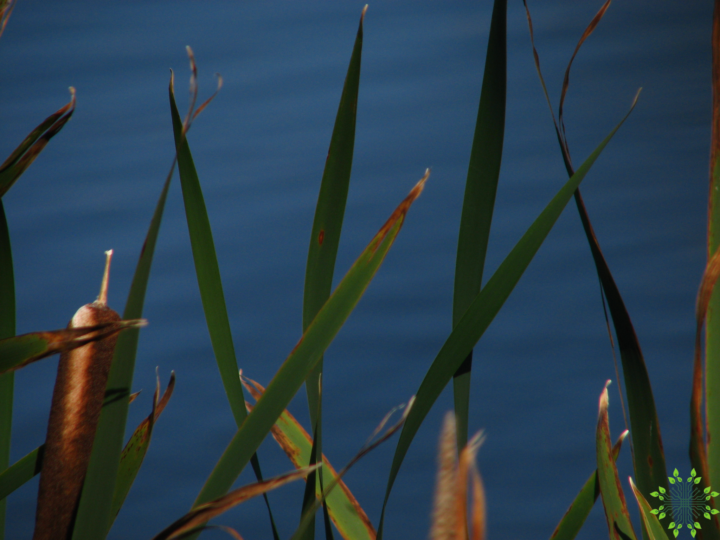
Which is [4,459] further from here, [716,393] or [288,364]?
[716,393]

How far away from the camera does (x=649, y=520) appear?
0.82ft

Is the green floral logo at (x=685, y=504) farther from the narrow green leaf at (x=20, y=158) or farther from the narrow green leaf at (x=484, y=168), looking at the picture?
the narrow green leaf at (x=20, y=158)

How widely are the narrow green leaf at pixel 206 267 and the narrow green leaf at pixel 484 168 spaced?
0.33 feet

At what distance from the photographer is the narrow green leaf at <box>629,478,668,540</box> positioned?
241mm

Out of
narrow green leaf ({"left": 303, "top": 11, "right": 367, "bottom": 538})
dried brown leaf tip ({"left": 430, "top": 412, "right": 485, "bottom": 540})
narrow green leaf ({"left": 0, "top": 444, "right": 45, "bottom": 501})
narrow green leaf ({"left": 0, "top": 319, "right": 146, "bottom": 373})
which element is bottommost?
narrow green leaf ({"left": 0, "top": 444, "right": 45, "bottom": 501})

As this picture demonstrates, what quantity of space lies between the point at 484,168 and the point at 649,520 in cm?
17

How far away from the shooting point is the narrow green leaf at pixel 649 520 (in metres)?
0.24

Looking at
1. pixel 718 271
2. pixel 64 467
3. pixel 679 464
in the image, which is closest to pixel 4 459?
pixel 64 467

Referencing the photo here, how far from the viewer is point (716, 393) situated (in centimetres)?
23

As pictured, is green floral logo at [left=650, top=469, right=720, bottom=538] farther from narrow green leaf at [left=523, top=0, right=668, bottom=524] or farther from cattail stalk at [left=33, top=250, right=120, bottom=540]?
cattail stalk at [left=33, top=250, right=120, bottom=540]

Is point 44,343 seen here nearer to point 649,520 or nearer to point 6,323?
point 6,323

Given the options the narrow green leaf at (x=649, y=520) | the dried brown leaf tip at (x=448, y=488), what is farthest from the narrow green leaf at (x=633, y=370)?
the dried brown leaf tip at (x=448, y=488)

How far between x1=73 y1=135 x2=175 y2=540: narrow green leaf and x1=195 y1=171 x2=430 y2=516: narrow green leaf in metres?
0.03

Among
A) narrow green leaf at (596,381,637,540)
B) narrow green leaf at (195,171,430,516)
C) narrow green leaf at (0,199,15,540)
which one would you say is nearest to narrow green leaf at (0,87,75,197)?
narrow green leaf at (0,199,15,540)
